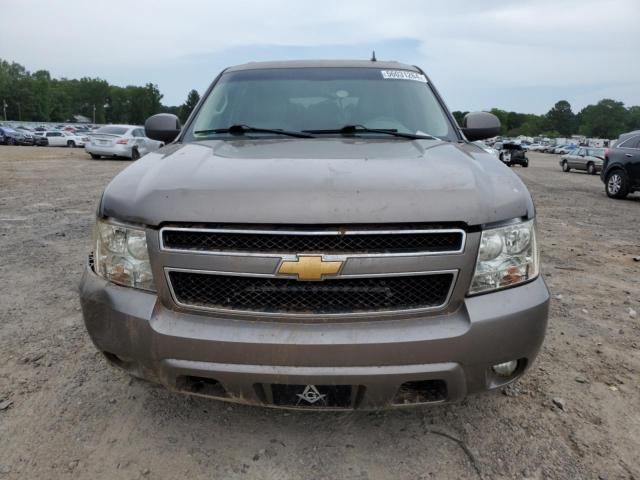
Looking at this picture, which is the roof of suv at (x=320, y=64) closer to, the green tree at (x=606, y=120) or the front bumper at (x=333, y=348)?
the front bumper at (x=333, y=348)

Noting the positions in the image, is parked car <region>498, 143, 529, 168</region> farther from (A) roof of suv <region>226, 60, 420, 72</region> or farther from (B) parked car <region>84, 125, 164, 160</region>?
(A) roof of suv <region>226, 60, 420, 72</region>

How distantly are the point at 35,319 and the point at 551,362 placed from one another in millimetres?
3504

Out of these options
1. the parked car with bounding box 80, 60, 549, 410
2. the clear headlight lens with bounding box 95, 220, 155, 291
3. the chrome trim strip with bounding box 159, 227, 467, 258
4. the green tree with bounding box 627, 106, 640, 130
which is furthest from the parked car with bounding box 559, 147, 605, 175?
the green tree with bounding box 627, 106, 640, 130

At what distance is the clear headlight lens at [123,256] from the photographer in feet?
6.61

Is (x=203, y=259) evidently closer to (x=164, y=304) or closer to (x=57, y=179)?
(x=164, y=304)

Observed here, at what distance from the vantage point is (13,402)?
2604 millimetres

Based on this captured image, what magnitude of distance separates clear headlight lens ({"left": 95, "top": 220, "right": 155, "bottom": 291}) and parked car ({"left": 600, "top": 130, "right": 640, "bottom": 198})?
13.0 metres

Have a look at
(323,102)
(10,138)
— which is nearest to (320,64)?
(323,102)

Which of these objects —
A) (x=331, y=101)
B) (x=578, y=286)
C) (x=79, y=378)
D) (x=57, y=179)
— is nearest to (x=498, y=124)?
(x=331, y=101)

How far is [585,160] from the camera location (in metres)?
26.0

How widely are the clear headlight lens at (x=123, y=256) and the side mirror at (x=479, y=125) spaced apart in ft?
7.90

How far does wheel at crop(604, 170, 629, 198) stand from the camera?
1233cm

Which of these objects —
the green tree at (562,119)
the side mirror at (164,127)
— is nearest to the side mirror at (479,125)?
the side mirror at (164,127)

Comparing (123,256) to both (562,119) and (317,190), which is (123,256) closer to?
(317,190)
